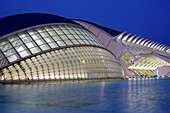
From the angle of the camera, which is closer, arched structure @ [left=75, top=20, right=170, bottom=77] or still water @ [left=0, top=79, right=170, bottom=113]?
still water @ [left=0, top=79, right=170, bottom=113]

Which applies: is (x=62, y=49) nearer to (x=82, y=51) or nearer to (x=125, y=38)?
(x=82, y=51)

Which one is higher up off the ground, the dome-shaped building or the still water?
the dome-shaped building

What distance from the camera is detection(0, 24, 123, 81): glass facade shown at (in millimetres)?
27609

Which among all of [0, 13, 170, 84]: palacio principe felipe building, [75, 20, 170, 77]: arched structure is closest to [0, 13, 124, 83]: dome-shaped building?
[0, 13, 170, 84]: palacio principe felipe building

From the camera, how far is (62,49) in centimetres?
3098

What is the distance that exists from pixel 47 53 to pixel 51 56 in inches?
34.7

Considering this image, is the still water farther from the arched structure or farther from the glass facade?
the arched structure

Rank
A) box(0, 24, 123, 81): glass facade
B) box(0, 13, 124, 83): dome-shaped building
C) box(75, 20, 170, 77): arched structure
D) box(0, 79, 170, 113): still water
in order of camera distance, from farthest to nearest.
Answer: box(75, 20, 170, 77): arched structure → box(0, 13, 124, 83): dome-shaped building → box(0, 24, 123, 81): glass facade → box(0, 79, 170, 113): still water

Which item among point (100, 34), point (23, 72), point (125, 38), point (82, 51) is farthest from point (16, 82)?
point (125, 38)

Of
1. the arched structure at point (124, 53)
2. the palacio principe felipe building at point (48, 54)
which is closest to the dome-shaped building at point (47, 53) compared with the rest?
the palacio principe felipe building at point (48, 54)

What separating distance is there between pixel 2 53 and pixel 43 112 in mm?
23847

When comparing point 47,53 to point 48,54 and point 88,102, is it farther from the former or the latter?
point 88,102

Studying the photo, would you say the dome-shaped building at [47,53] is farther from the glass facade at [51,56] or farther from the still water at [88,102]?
the still water at [88,102]

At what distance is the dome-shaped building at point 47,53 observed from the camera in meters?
27.7
